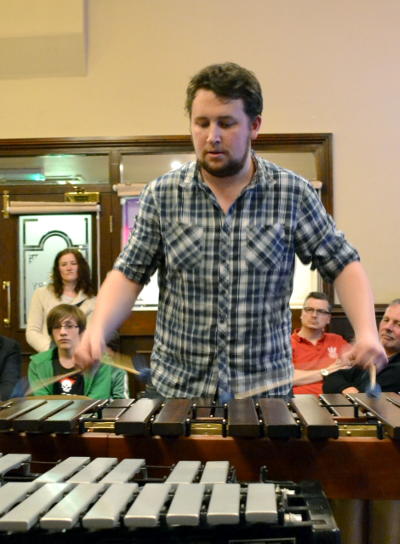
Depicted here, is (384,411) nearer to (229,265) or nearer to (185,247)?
(229,265)

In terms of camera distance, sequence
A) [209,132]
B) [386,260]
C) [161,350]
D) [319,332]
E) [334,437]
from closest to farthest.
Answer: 1. [334,437]
2. [209,132]
3. [161,350]
4. [319,332]
5. [386,260]

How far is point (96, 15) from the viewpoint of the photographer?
551 centimetres

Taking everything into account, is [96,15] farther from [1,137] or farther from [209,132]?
[209,132]

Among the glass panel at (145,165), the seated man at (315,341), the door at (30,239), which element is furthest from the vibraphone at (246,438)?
the glass panel at (145,165)

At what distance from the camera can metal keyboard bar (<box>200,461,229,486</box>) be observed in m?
1.37

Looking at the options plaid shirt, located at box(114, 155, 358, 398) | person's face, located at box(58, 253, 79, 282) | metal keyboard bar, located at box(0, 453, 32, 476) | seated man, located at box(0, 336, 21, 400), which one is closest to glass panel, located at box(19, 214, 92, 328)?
person's face, located at box(58, 253, 79, 282)

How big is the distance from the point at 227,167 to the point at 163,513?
985 mm

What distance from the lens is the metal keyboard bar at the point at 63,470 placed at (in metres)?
1.40

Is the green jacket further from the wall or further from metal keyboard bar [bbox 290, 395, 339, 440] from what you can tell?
the wall

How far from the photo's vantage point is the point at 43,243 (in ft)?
18.8

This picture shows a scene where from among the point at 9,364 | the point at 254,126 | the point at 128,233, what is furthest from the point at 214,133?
the point at 128,233

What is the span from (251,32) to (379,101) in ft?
3.66

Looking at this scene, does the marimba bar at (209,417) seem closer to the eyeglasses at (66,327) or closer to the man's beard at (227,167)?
the man's beard at (227,167)

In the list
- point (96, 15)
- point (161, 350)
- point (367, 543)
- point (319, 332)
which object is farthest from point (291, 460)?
point (96, 15)
